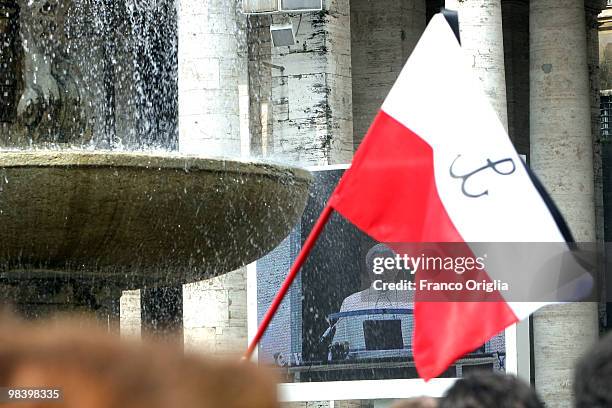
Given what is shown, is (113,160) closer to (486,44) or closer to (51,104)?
(51,104)

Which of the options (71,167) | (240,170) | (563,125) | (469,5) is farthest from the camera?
(563,125)

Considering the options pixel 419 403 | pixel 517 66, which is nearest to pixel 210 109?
pixel 517 66

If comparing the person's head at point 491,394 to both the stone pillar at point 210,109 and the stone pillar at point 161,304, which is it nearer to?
the stone pillar at point 210,109

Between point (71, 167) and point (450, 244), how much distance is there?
1.99m

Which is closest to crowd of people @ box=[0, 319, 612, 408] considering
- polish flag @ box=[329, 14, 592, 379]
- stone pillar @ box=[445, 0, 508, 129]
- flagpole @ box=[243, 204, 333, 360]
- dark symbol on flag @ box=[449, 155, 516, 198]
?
flagpole @ box=[243, 204, 333, 360]

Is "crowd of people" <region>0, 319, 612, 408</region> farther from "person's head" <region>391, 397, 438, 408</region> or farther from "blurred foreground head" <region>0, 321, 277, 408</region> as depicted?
"person's head" <region>391, 397, 438, 408</region>

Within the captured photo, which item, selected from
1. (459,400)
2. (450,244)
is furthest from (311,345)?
(459,400)

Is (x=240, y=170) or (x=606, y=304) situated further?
(x=606, y=304)

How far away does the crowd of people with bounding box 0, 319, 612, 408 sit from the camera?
1442mm

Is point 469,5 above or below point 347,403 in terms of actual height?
above

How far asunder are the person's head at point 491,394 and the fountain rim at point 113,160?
3.50 meters

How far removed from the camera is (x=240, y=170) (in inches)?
237

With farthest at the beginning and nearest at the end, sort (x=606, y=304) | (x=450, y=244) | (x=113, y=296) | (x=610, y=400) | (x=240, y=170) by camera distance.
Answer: (x=606, y=304) < (x=113, y=296) < (x=240, y=170) < (x=450, y=244) < (x=610, y=400)

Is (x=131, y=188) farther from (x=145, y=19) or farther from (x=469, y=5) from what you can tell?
(x=145, y=19)
